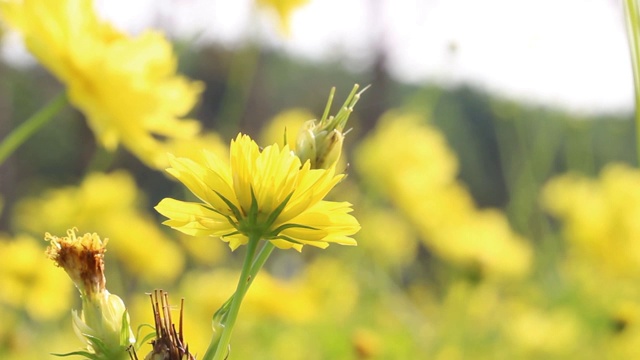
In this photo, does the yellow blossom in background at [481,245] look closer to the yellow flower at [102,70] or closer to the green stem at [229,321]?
the yellow flower at [102,70]

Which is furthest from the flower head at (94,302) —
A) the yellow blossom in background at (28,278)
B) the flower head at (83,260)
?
the yellow blossom in background at (28,278)

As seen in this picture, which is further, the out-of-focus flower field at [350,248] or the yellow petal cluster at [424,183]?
the yellow petal cluster at [424,183]

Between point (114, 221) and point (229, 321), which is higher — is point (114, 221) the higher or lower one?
the lower one

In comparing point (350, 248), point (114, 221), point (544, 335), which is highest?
point (114, 221)

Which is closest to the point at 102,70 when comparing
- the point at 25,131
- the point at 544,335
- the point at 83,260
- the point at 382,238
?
the point at 25,131

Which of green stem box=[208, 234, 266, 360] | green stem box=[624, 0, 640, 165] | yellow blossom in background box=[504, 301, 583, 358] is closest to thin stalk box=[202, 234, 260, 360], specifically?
green stem box=[208, 234, 266, 360]

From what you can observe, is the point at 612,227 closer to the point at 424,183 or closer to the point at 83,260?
the point at 424,183
